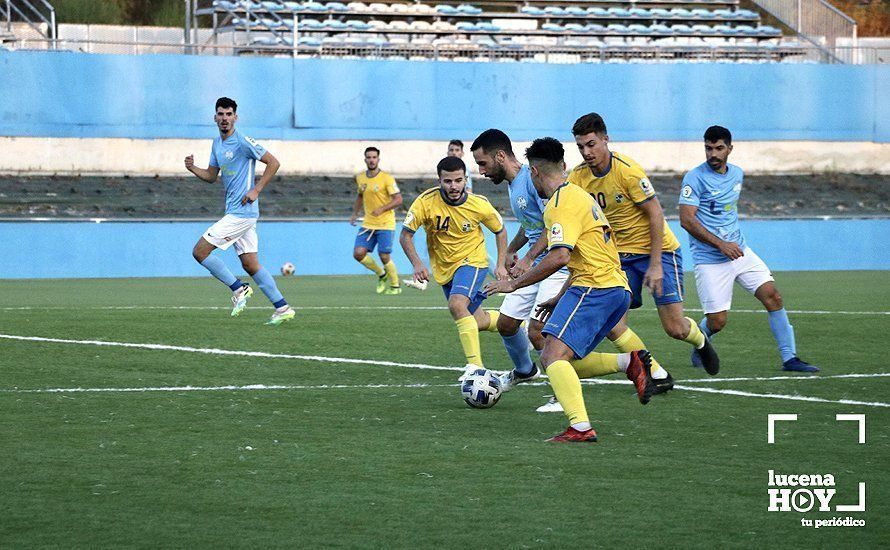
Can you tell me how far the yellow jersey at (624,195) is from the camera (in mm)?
8969

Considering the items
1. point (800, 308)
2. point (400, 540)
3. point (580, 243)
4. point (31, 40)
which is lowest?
point (800, 308)

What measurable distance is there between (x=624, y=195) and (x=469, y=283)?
1491 millimetres

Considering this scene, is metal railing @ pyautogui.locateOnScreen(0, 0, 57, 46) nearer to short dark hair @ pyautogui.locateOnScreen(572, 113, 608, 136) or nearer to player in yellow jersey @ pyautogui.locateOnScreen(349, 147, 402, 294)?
player in yellow jersey @ pyautogui.locateOnScreen(349, 147, 402, 294)

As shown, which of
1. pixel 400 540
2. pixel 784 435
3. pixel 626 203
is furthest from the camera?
pixel 626 203

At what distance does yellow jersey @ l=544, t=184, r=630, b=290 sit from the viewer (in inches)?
282

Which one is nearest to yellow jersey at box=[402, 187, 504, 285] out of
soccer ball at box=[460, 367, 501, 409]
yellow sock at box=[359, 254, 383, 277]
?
soccer ball at box=[460, 367, 501, 409]

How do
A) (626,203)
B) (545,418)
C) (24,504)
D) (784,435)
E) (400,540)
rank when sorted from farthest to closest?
1. (626,203)
2. (545,418)
3. (784,435)
4. (24,504)
5. (400,540)

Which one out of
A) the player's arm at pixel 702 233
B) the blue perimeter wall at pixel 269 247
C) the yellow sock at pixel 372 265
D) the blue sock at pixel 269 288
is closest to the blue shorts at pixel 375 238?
the yellow sock at pixel 372 265

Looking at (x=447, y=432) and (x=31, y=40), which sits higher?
(x=31, y=40)

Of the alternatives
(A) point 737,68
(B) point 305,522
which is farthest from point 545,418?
(A) point 737,68

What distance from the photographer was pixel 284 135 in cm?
3120

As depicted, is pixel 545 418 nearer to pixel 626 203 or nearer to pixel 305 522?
pixel 626 203

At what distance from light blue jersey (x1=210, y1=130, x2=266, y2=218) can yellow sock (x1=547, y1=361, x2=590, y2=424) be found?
25.7 ft

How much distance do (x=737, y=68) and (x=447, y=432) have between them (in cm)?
2787
